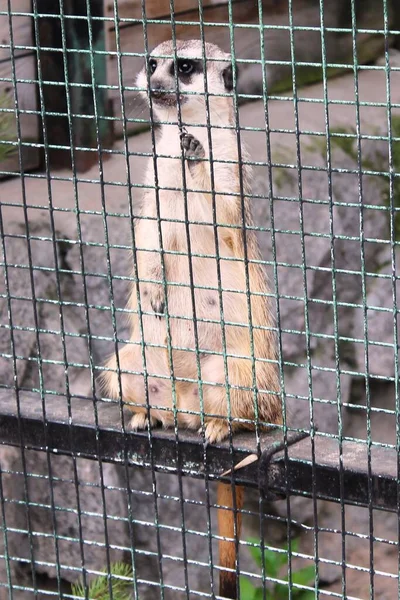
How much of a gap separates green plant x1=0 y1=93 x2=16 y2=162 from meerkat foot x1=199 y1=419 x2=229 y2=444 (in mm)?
1432

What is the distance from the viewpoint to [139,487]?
4117 millimetres

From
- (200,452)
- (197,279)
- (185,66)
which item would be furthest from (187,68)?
(200,452)

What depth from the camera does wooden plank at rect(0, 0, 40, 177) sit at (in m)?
4.02

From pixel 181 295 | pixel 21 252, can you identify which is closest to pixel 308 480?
pixel 181 295

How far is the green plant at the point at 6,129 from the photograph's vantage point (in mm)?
3547

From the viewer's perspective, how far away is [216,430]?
2365mm

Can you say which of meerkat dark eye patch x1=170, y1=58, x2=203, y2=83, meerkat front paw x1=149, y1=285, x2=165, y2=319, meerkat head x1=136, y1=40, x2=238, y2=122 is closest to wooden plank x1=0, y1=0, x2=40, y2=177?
meerkat head x1=136, y1=40, x2=238, y2=122

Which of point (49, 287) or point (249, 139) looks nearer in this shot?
point (49, 287)

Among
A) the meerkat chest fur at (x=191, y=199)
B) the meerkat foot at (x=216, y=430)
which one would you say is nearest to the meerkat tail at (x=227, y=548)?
the meerkat foot at (x=216, y=430)

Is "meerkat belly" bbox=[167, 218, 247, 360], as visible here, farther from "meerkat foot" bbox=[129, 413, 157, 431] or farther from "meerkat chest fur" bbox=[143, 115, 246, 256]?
"meerkat foot" bbox=[129, 413, 157, 431]

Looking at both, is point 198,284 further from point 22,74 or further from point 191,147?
point 22,74

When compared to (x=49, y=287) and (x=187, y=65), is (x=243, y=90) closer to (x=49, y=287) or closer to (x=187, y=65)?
(x=49, y=287)

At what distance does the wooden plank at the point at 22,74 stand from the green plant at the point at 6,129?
0.29 ft

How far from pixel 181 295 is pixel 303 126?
1.87m
